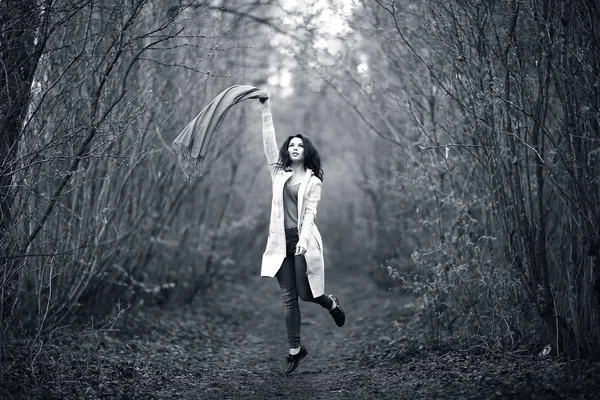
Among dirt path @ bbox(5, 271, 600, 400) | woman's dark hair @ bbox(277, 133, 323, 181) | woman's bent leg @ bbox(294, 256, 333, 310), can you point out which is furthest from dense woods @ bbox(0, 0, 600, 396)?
woman's bent leg @ bbox(294, 256, 333, 310)

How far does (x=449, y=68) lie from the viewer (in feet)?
19.3

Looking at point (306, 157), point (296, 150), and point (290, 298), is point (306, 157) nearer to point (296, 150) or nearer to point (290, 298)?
point (296, 150)

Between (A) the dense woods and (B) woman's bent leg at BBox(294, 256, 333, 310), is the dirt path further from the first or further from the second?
(B) woman's bent leg at BBox(294, 256, 333, 310)

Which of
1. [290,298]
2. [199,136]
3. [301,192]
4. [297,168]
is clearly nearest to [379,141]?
[297,168]

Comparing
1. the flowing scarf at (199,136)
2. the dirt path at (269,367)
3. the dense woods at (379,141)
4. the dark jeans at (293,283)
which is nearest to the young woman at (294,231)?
the dark jeans at (293,283)

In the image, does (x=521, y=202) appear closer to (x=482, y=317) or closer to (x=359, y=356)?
(x=482, y=317)

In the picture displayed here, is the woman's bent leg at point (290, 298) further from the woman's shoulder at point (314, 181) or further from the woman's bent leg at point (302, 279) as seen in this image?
the woman's shoulder at point (314, 181)

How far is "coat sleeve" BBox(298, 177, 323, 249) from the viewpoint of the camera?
5160 mm

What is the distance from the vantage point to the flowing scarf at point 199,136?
5406 mm

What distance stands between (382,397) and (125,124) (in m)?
3.15

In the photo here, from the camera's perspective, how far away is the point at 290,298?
533cm

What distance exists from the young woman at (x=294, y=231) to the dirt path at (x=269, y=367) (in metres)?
0.72

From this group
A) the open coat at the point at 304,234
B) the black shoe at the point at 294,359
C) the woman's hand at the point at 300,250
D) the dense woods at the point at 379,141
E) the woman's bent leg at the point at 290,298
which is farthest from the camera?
the black shoe at the point at 294,359

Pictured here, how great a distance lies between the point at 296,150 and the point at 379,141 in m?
5.37
